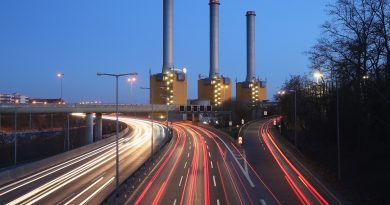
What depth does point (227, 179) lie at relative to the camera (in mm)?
47281

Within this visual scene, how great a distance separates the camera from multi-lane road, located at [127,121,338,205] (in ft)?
121

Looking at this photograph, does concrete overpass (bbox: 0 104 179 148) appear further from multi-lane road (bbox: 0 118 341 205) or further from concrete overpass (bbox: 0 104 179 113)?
multi-lane road (bbox: 0 118 341 205)

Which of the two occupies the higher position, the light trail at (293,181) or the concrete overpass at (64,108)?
the concrete overpass at (64,108)

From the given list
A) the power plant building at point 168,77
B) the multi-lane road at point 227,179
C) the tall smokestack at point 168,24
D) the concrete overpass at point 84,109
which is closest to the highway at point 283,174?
the multi-lane road at point 227,179

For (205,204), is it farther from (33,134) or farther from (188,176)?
(33,134)

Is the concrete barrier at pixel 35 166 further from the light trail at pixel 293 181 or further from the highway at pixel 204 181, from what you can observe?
the light trail at pixel 293 181

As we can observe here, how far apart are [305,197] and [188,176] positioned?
14271mm

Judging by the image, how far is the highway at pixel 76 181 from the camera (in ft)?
123

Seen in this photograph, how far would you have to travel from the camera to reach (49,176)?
5066 centimetres

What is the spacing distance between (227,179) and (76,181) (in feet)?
45.0

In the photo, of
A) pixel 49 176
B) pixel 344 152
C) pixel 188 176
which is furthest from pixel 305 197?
pixel 49 176

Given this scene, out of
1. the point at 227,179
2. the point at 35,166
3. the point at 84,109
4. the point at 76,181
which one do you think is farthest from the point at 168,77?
the point at 227,179

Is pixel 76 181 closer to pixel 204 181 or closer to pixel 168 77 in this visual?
pixel 204 181

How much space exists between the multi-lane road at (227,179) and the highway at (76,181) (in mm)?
3559
